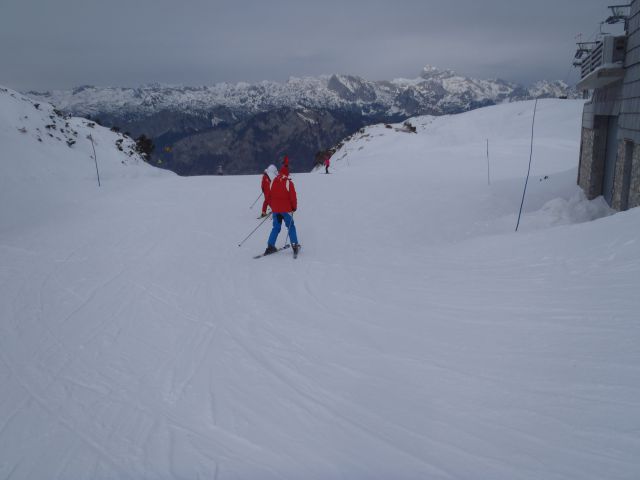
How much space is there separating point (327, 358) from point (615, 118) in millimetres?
12586

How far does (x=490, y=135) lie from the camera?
148 ft

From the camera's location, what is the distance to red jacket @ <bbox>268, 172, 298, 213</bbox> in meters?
9.14

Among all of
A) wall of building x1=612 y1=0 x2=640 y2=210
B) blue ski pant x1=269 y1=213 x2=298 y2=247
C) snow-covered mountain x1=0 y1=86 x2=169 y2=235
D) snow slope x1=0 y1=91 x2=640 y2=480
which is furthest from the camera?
snow-covered mountain x1=0 y1=86 x2=169 y2=235

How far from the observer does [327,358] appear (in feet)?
15.8

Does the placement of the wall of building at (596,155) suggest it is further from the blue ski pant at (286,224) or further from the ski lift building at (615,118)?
the blue ski pant at (286,224)

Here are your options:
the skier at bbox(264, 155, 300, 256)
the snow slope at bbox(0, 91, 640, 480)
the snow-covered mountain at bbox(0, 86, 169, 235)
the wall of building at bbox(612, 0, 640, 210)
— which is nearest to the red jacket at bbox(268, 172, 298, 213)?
the skier at bbox(264, 155, 300, 256)

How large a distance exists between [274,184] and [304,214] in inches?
209

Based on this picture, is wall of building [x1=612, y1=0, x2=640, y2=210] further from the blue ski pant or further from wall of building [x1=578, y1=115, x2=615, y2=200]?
the blue ski pant

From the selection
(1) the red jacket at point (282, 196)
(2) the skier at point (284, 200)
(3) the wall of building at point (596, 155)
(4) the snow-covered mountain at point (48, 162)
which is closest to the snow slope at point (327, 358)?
(2) the skier at point (284, 200)

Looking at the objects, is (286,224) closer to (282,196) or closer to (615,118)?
(282,196)

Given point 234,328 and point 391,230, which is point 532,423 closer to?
point 234,328

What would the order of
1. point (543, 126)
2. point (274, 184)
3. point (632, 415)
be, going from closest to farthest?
point (632, 415), point (274, 184), point (543, 126)

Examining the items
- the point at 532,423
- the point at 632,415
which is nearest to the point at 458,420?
the point at 532,423

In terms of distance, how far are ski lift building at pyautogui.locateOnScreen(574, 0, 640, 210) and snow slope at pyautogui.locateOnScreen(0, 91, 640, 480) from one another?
2.92 meters
